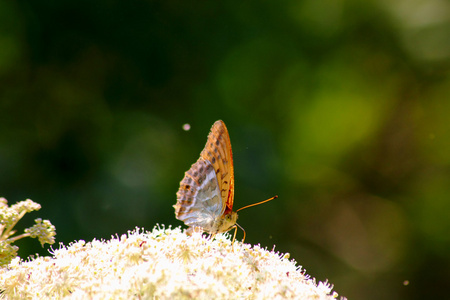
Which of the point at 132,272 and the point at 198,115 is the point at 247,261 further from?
the point at 198,115

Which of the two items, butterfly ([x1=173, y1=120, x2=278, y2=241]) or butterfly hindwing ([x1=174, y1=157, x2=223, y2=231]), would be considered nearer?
butterfly ([x1=173, y1=120, x2=278, y2=241])

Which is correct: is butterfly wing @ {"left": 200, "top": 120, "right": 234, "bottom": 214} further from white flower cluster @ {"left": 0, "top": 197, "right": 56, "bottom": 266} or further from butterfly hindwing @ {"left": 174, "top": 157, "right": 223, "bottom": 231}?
white flower cluster @ {"left": 0, "top": 197, "right": 56, "bottom": 266}

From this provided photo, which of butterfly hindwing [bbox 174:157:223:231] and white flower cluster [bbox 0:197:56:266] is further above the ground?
butterfly hindwing [bbox 174:157:223:231]

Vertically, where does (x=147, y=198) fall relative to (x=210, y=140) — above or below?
above

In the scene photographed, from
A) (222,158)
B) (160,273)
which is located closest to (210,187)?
(222,158)

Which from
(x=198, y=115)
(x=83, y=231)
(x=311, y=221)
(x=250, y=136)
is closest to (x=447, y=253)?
(x=311, y=221)

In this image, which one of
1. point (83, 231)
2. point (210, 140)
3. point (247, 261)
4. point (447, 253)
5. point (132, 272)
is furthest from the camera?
point (447, 253)

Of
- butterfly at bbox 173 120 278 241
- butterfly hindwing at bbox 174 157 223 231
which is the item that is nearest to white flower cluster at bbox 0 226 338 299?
butterfly at bbox 173 120 278 241
